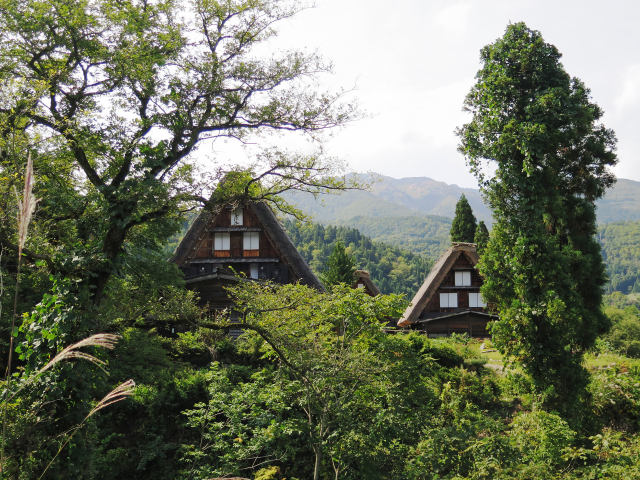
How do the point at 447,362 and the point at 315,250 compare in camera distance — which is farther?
the point at 315,250

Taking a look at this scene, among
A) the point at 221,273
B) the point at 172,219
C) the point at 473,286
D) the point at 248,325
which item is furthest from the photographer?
the point at 473,286

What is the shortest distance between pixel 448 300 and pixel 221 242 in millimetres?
13946

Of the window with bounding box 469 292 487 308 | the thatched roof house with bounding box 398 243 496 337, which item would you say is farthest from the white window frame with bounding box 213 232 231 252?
the window with bounding box 469 292 487 308

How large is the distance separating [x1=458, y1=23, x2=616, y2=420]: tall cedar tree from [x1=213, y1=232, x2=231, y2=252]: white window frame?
42.5 ft

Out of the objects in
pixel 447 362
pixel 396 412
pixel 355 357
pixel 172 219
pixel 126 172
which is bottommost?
pixel 447 362

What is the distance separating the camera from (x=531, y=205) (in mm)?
11586

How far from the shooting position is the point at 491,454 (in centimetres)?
664

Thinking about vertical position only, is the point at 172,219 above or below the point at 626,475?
above

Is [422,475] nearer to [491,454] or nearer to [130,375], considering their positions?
[491,454]

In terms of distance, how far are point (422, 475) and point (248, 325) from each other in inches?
150

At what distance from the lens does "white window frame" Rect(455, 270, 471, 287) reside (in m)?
27.0

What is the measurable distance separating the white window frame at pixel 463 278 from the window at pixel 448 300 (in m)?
0.73

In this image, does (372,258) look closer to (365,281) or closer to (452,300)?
(365,281)

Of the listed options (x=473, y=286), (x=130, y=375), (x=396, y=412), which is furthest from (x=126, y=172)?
(x=473, y=286)
